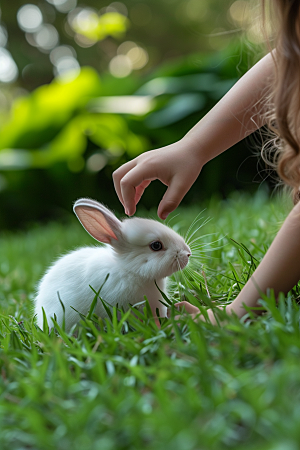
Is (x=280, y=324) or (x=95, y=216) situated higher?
(x=95, y=216)

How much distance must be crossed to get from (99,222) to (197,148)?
445 mm

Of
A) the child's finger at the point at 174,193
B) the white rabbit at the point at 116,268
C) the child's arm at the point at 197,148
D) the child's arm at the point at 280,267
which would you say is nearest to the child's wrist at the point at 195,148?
the child's arm at the point at 197,148

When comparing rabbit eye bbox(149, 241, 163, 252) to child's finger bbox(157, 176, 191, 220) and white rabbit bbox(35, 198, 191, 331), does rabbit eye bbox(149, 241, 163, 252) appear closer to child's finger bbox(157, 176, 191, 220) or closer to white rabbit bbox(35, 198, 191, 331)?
white rabbit bbox(35, 198, 191, 331)

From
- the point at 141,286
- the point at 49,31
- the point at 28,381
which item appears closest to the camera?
the point at 28,381

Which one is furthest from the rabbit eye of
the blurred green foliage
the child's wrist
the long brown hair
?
the blurred green foliage

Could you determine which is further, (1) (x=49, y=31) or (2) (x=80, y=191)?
(1) (x=49, y=31)

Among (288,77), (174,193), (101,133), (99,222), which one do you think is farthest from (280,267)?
(101,133)

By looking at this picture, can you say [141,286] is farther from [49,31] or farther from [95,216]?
[49,31]

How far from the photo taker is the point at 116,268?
1734 mm

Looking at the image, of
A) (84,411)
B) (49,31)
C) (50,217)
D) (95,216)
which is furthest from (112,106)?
(49,31)

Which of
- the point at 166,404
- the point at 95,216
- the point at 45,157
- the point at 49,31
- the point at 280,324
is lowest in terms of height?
the point at 280,324

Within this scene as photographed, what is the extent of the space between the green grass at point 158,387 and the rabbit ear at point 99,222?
0.43 metres

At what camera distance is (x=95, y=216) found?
68.9 inches

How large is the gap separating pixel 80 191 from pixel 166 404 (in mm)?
5021
